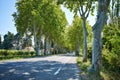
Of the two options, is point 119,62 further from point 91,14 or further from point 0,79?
point 91,14

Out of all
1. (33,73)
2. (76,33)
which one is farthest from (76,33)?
(33,73)

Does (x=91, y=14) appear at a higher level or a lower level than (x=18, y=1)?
lower

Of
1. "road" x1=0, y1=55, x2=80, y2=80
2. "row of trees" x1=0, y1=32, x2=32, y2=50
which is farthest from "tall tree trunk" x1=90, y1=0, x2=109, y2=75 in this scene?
"row of trees" x1=0, y1=32, x2=32, y2=50

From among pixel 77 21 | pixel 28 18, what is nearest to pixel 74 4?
pixel 28 18

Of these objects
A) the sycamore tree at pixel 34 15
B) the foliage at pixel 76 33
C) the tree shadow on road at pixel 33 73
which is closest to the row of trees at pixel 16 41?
the foliage at pixel 76 33

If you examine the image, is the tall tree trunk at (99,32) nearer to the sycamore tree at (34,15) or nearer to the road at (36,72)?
the road at (36,72)

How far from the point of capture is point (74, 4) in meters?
35.6

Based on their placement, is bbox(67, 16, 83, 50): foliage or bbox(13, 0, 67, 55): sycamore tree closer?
bbox(13, 0, 67, 55): sycamore tree

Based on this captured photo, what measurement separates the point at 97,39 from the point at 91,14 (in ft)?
58.4

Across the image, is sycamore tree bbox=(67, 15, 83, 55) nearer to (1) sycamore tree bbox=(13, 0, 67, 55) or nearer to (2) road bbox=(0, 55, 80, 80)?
(1) sycamore tree bbox=(13, 0, 67, 55)

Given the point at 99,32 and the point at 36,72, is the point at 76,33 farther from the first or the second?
the point at 36,72

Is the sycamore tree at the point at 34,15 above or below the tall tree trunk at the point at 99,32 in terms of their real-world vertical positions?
above

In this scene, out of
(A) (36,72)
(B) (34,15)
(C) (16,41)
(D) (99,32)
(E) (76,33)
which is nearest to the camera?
(A) (36,72)

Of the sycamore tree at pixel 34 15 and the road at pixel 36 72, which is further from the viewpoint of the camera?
the sycamore tree at pixel 34 15
